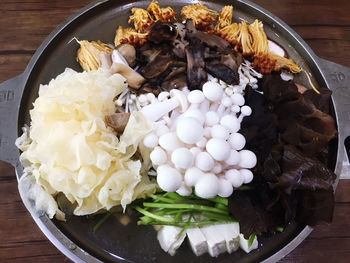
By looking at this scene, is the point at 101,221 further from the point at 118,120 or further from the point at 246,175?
the point at 246,175

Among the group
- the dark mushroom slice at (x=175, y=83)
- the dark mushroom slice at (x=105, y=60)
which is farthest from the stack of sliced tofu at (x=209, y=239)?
the dark mushroom slice at (x=105, y=60)

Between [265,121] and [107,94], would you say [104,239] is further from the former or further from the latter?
[265,121]

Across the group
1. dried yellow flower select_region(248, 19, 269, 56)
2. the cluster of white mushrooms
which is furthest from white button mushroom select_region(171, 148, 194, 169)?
dried yellow flower select_region(248, 19, 269, 56)

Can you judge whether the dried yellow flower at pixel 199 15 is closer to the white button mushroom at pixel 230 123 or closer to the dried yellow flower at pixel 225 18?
the dried yellow flower at pixel 225 18

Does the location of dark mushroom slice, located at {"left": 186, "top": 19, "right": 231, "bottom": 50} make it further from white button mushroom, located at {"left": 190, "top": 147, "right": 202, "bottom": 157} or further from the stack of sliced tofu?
the stack of sliced tofu

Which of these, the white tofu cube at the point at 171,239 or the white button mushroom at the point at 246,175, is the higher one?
the white button mushroom at the point at 246,175

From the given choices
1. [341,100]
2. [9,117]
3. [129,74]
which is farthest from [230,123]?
[9,117]

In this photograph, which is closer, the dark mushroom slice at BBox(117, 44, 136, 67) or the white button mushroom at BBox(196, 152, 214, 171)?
the white button mushroom at BBox(196, 152, 214, 171)

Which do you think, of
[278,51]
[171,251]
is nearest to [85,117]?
[171,251]
